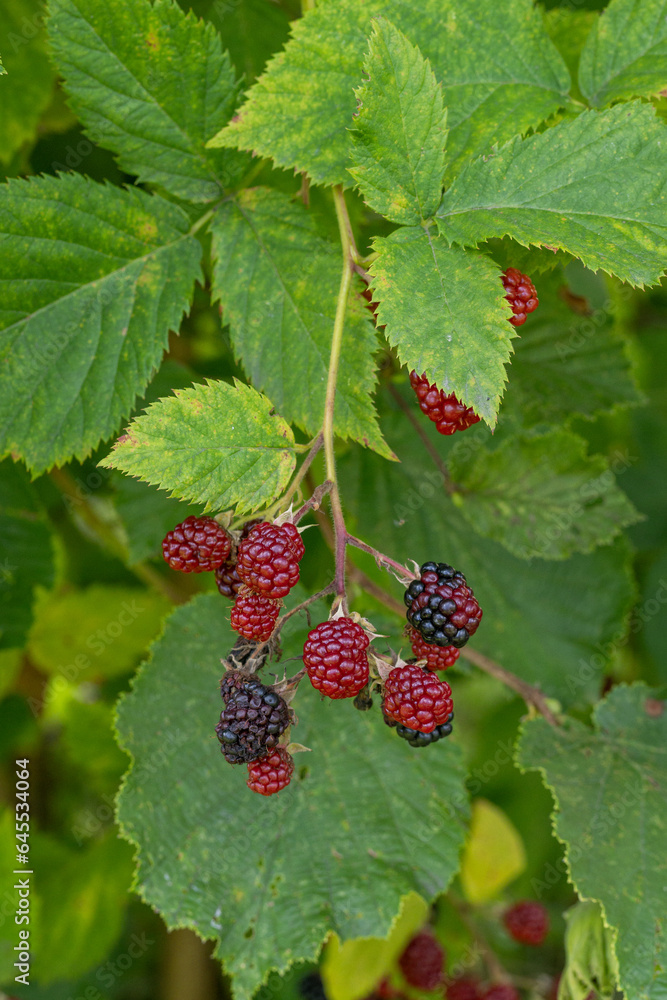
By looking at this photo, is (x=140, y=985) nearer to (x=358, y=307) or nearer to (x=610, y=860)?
(x=610, y=860)

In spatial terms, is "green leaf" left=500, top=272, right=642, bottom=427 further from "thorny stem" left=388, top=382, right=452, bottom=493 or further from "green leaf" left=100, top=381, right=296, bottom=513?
"green leaf" left=100, top=381, right=296, bottom=513

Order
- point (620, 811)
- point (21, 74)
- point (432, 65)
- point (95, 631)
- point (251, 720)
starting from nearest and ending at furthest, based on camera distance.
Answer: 1. point (251, 720)
2. point (432, 65)
3. point (620, 811)
4. point (21, 74)
5. point (95, 631)

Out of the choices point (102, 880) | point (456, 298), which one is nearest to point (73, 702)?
point (102, 880)

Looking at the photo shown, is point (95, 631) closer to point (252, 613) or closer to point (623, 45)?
point (252, 613)

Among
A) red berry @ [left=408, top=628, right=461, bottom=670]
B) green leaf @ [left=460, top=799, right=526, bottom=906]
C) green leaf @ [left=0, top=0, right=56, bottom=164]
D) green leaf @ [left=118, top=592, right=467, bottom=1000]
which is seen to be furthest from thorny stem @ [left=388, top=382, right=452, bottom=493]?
green leaf @ [left=460, top=799, right=526, bottom=906]

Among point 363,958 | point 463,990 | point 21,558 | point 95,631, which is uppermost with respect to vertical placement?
point 21,558

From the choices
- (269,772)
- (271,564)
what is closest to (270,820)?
(269,772)
